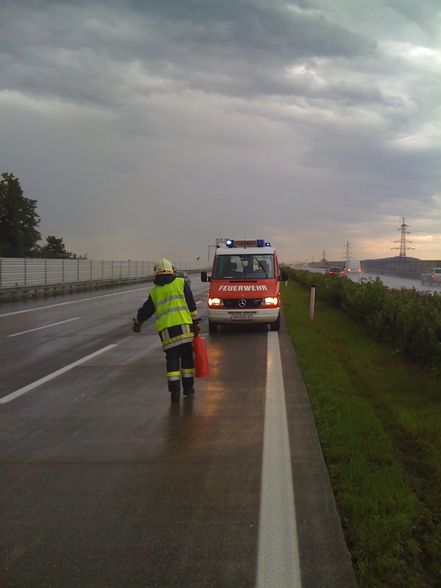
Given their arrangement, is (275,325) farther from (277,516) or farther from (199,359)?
(277,516)

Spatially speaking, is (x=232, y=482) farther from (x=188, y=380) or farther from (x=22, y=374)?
(x=22, y=374)

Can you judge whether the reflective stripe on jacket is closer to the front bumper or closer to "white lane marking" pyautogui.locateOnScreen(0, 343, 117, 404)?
"white lane marking" pyautogui.locateOnScreen(0, 343, 117, 404)

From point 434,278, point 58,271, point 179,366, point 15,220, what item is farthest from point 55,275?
point 179,366

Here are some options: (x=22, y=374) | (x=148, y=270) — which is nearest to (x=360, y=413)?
(x=22, y=374)

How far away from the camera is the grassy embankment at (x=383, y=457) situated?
328 centimetres

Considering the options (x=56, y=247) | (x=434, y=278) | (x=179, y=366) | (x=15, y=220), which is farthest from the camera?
(x=56, y=247)

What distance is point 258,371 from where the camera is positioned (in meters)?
9.08

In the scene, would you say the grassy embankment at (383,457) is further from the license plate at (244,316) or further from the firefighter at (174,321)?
the license plate at (244,316)

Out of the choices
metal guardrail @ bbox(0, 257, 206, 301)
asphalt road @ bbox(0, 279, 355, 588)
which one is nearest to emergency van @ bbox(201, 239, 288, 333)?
asphalt road @ bbox(0, 279, 355, 588)

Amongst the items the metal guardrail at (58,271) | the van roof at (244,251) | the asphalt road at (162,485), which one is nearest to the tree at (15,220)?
the metal guardrail at (58,271)

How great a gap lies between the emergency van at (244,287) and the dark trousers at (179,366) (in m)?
6.49

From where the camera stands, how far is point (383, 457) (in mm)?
4828

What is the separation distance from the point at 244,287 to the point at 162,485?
997cm

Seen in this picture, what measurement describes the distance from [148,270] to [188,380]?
188ft
